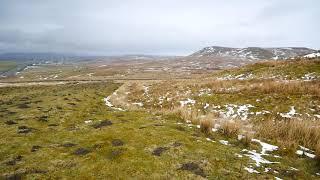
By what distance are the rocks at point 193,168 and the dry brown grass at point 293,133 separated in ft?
20.3

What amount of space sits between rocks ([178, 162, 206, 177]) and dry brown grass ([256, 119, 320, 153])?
6.17 metres

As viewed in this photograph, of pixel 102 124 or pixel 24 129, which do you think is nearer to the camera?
pixel 24 129

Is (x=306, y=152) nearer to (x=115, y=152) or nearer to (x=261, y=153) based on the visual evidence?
(x=261, y=153)

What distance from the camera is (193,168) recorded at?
13.9 metres

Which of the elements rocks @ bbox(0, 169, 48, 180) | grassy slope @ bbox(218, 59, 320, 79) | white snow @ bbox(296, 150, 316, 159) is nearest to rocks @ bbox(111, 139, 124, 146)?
rocks @ bbox(0, 169, 48, 180)

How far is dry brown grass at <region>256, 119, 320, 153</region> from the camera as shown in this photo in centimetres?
1772

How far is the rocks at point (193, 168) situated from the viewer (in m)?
13.3

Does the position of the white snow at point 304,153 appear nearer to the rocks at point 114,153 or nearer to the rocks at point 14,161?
the rocks at point 114,153

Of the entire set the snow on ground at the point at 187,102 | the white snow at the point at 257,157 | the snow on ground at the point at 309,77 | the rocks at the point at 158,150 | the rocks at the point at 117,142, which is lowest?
the snow on ground at the point at 187,102

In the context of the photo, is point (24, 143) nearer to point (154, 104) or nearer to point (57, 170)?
point (57, 170)

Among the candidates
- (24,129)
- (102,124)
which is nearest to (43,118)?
(24,129)

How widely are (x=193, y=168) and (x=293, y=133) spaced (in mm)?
8221

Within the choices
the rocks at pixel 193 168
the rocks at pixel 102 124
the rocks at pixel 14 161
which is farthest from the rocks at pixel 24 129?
the rocks at pixel 193 168

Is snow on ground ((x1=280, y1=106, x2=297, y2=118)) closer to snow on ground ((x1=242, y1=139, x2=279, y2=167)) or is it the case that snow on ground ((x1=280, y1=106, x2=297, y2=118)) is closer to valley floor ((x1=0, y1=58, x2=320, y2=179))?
valley floor ((x1=0, y1=58, x2=320, y2=179))
